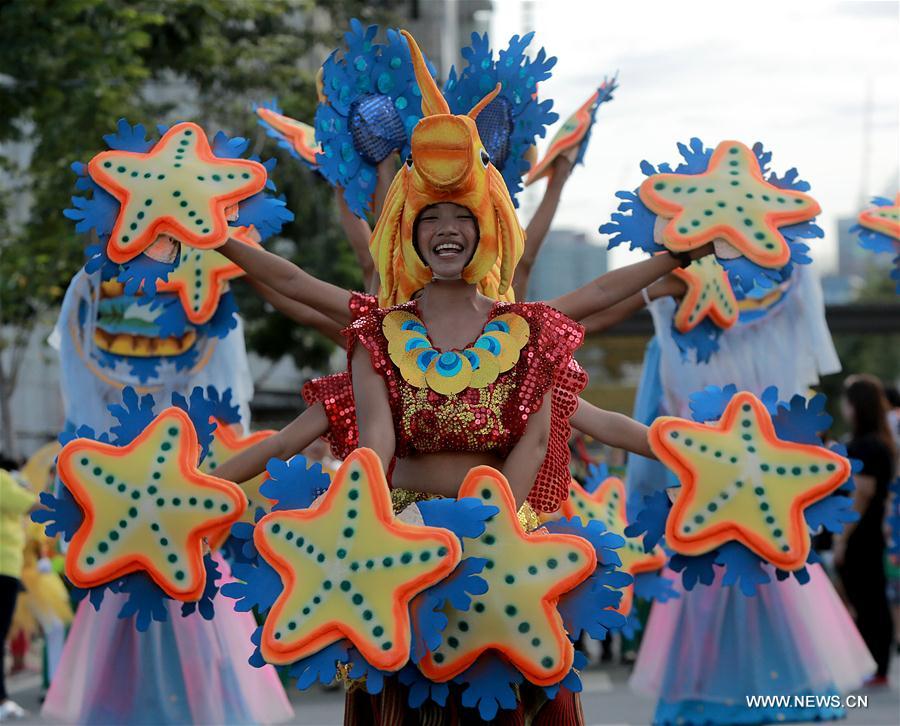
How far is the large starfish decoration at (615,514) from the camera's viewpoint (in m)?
6.07

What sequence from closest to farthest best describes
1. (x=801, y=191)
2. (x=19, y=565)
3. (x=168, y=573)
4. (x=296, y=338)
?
(x=168, y=573)
(x=801, y=191)
(x=19, y=565)
(x=296, y=338)

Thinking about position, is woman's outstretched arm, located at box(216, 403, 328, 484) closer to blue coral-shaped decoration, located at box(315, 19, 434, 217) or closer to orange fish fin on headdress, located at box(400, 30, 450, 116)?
orange fish fin on headdress, located at box(400, 30, 450, 116)

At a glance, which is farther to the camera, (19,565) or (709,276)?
(19,565)

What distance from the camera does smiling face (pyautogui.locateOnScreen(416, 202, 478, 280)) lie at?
159 inches

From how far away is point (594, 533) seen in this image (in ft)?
13.0

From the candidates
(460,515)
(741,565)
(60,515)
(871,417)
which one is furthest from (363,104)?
(871,417)

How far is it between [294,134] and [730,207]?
7.57 ft

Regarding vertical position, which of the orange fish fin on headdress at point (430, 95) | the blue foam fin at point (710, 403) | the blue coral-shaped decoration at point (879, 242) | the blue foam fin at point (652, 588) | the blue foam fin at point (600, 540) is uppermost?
the orange fish fin on headdress at point (430, 95)

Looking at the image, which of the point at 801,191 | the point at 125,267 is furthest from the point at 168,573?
the point at 801,191

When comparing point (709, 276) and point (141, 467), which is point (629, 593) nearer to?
point (709, 276)

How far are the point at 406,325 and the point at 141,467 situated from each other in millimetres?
985

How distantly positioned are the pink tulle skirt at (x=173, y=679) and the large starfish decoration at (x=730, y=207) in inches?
96.4

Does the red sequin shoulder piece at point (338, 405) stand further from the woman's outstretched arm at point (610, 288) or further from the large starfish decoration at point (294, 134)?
the large starfish decoration at point (294, 134)

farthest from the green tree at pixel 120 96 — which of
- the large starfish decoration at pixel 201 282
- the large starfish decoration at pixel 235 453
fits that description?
the large starfish decoration at pixel 235 453
